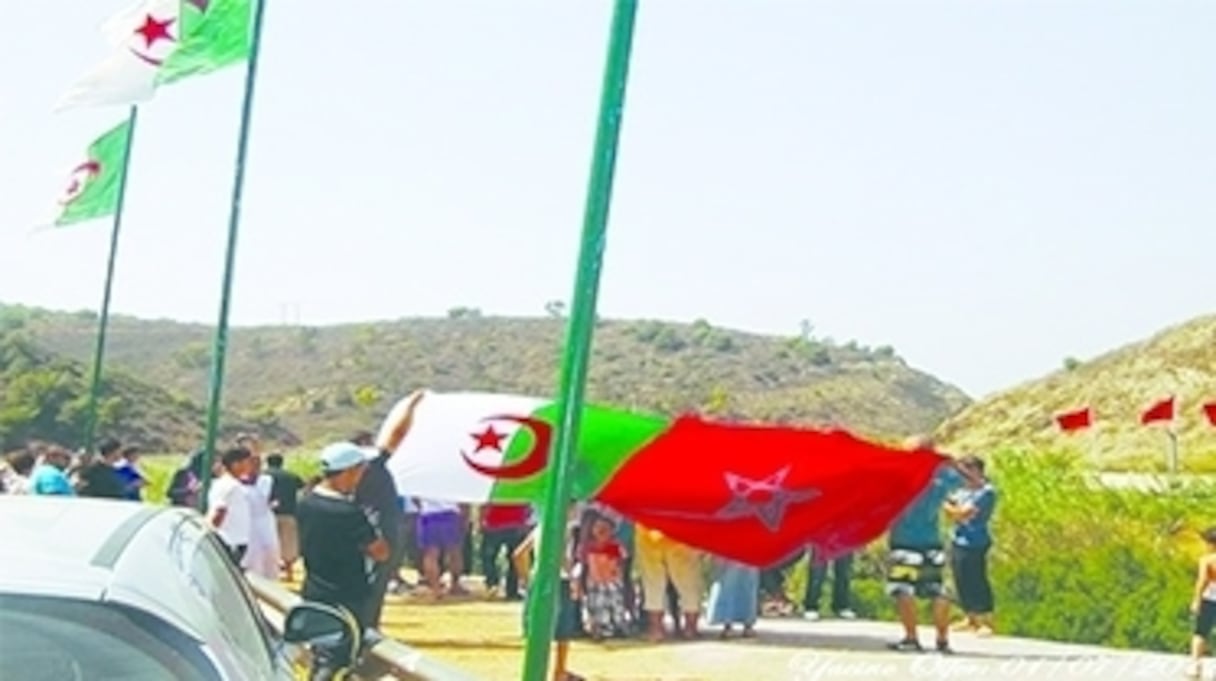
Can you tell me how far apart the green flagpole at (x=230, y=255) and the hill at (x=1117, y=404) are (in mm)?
34318

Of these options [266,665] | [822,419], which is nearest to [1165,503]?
[266,665]

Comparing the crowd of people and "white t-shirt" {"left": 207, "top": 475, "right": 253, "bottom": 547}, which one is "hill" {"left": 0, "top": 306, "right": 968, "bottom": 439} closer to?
the crowd of people

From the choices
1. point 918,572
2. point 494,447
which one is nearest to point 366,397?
point 494,447

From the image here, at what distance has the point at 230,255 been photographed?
21.9 meters

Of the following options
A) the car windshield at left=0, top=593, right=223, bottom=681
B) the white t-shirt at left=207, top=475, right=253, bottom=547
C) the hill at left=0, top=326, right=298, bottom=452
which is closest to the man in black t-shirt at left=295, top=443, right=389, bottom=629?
the white t-shirt at left=207, top=475, right=253, bottom=547

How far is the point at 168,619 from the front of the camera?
467 cm

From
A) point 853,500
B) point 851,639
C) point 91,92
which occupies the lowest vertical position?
point 851,639

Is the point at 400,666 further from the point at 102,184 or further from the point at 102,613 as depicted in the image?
the point at 102,184

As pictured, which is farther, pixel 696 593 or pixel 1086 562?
pixel 1086 562

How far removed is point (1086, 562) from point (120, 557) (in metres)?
17.5

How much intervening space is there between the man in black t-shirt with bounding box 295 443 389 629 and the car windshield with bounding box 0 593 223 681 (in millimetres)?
6709

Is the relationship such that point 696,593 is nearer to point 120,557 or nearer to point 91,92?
point 91,92

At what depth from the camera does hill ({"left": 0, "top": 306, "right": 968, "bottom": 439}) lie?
10362cm

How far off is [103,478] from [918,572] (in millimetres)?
6959
